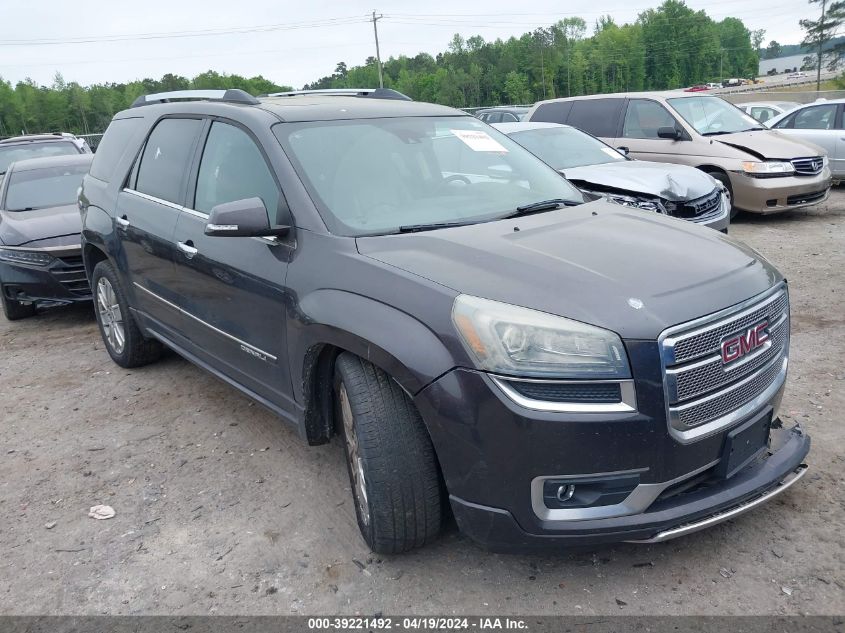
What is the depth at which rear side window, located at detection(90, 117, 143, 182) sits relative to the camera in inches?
195

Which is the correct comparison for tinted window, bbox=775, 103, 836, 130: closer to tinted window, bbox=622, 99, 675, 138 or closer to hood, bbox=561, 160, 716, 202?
tinted window, bbox=622, 99, 675, 138

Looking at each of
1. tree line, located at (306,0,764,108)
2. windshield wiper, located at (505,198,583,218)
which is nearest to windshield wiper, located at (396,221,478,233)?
windshield wiper, located at (505,198,583,218)

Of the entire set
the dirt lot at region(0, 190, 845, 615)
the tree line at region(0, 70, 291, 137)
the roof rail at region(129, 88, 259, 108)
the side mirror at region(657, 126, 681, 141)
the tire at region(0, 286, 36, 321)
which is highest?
the tree line at region(0, 70, 291, 137)

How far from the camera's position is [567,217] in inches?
131

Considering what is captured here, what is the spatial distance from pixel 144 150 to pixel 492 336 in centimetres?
325

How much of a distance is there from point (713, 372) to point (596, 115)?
8789mm

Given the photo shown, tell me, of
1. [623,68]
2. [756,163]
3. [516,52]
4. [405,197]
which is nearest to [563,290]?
[405,197]

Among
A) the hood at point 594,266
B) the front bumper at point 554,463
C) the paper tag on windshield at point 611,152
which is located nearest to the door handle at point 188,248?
the hood at point 594,266

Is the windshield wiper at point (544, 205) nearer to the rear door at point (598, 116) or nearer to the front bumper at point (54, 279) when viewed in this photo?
the front bumper at point (54, 279)

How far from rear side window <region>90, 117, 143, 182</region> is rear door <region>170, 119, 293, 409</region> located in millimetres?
1338

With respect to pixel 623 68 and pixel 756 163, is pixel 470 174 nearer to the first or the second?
pixel 756 163

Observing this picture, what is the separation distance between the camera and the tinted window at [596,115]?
1043 cm

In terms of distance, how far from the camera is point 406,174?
11.4ft

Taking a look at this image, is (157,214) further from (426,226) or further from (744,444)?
(744,444)
